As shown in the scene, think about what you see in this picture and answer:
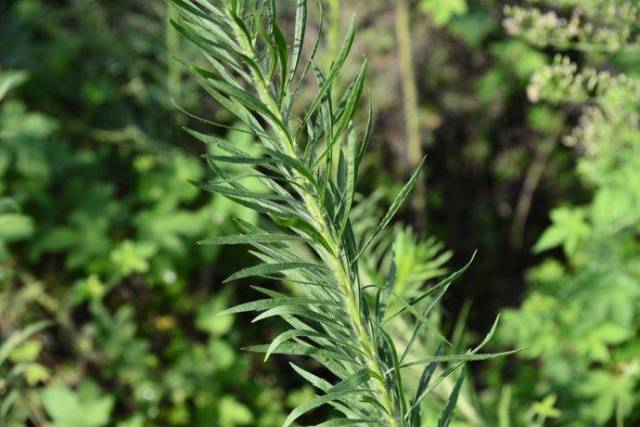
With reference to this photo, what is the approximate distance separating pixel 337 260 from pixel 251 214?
2.15m

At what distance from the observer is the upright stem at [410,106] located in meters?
3.44

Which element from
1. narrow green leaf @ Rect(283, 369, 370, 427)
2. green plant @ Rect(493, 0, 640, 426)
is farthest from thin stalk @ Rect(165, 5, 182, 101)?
narrow green leaf @ Rect(283, 369, 370, 427)

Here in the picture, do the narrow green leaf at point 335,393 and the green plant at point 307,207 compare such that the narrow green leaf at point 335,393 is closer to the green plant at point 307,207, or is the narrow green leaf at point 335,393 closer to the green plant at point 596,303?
the green plant at point 307,207

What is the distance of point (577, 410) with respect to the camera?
2.44 metres

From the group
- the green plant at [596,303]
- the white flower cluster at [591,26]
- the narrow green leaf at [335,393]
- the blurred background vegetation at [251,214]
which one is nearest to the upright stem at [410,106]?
the blurred background vegetation at [251,214]

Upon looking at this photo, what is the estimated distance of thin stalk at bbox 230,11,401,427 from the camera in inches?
32.6

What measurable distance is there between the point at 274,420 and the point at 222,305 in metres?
0.45

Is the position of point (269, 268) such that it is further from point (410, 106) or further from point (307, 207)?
point (410, 106)

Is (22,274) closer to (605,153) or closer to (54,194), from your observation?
(54,194)

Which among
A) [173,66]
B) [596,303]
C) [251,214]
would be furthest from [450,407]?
[173,66]

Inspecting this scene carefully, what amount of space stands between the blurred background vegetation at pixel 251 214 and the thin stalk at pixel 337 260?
0.84 meters

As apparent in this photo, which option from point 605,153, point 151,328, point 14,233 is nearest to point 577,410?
point 605,153

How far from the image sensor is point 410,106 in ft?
11.7

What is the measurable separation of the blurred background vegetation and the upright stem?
0.01 m
